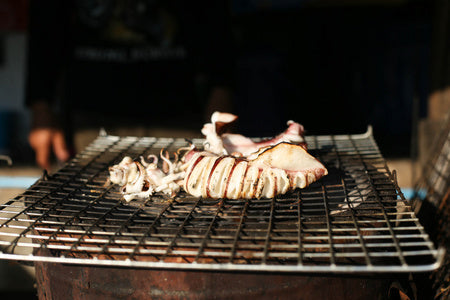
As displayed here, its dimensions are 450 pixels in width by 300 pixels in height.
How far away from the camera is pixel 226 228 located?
227 centimetres

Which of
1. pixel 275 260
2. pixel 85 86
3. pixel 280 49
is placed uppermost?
pixel 280 49

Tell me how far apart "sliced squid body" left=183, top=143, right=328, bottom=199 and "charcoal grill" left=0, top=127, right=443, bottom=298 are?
82 millimetres

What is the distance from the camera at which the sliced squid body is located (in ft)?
8.27

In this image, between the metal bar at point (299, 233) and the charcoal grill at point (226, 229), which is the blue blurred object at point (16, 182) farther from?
the metal bar at point (299, 233)

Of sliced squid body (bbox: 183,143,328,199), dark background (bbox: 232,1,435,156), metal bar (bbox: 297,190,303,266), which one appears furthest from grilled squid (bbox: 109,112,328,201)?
dark background (bbox: 232,1,435,156)

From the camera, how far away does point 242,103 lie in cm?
796

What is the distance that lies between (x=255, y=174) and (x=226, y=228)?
40 centimetres

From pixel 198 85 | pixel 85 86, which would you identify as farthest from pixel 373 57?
pixel 85 86

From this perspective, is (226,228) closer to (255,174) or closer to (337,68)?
(255,174)

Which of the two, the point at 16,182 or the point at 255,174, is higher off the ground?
the point at 255,174

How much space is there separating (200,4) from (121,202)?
3.36m

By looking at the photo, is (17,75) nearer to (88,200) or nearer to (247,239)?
(88,200)

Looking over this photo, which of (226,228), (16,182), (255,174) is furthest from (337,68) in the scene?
(226,228)

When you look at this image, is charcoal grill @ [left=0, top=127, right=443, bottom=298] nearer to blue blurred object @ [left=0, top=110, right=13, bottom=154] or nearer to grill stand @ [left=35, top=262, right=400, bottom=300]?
grill stand @ [left=35, top=262, right=400, bottom=300]
